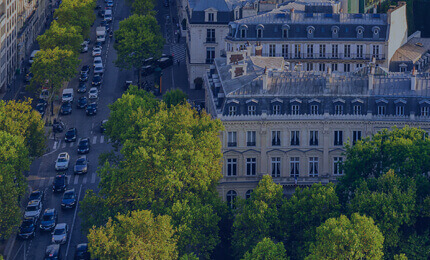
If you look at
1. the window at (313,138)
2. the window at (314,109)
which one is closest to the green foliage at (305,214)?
the window at (313,138)

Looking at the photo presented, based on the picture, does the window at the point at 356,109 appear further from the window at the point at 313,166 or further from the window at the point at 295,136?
the window at the point at 313,166

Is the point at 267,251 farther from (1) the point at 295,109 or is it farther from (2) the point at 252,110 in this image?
(1) the point at 295,109

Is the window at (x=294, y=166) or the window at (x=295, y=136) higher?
the window at (x=295, y=136)

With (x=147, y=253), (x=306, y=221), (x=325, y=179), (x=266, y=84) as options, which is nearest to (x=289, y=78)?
(x=266, y=84)

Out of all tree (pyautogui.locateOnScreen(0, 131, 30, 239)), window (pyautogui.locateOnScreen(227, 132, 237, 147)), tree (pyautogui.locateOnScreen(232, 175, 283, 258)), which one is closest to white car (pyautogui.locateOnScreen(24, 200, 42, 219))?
tree (pyautogui.locateOnScreen(0, 131, 30, 239))

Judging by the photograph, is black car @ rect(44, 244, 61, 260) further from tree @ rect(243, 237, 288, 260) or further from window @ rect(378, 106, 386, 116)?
window @ rect(378, 106, 386, 116)
